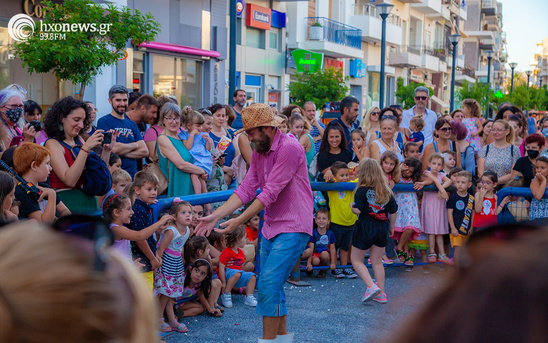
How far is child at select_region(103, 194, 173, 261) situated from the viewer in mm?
4977

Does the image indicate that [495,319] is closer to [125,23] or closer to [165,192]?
[165,192]

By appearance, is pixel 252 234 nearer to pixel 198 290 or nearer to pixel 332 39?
pixel 198 290

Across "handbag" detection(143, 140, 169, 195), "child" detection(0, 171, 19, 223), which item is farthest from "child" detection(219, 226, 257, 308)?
"child" detection(0, 171, 19, 223)

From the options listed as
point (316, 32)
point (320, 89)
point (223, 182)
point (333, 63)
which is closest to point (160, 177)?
point (223, 182)

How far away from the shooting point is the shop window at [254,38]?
2789 cm

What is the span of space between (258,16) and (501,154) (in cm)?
2064

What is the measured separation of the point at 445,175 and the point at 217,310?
387cm

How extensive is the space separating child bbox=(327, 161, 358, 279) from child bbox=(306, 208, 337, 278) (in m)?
0.08

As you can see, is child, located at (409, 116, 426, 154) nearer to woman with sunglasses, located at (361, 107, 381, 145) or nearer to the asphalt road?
woman with sunglasses, located at (361, 107, 381, 145)

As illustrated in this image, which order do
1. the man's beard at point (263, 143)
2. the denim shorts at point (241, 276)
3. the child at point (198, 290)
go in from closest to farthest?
the man's beard at point (263, 143)
the child at point (198, 290)
the denim shorts at point (241, 276)

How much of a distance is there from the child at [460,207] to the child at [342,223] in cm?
127

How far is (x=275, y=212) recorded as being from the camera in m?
5.15

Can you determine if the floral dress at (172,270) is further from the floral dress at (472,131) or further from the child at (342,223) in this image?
the floral dress at (472,131)

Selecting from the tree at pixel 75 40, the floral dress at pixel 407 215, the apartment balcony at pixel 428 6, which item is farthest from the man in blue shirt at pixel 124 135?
the apartment balcony at pixel 428 6
